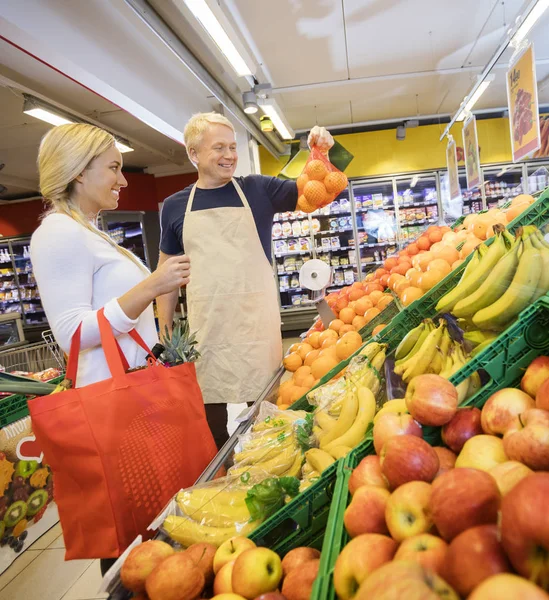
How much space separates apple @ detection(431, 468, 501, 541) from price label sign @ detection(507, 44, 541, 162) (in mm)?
3993

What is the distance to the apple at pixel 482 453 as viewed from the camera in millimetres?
763

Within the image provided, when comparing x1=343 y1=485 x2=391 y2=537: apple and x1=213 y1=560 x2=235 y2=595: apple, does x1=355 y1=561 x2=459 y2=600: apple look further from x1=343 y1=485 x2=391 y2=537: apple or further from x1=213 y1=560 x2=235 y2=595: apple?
x1=213 y1=560 x2=235 y2=595: apple

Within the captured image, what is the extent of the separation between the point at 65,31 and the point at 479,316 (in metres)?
4.12

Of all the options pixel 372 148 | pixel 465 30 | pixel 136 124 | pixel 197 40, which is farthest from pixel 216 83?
pixel 372 148

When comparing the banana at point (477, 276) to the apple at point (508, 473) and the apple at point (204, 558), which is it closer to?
the apple at point (508, 473)

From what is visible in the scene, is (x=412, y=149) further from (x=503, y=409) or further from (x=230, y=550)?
(x=230, y=550)

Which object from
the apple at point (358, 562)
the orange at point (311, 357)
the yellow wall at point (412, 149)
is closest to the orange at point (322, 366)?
the orange at point (311, 357)

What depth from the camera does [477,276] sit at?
1343 mm

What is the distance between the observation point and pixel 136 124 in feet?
23.0

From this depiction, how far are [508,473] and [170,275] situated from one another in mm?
1060

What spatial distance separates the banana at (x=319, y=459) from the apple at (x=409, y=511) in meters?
0.40

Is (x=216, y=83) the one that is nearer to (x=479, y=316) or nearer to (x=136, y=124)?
(x=136, y=124)

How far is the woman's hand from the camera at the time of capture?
138 centimetres

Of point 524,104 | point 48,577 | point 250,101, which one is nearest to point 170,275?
point 48,577
